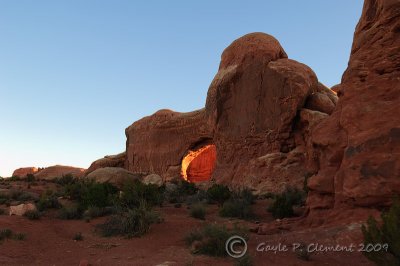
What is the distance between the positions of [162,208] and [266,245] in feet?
23.0

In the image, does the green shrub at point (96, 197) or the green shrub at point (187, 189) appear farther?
the green shrub at point (187, 189)

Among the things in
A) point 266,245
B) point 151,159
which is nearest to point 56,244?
point 266,245

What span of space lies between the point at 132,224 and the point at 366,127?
698 cm

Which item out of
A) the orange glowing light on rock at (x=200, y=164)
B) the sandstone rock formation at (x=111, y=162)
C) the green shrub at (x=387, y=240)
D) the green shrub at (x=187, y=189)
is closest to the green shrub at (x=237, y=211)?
the green shrub at (x=187, y=189)

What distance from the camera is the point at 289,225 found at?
1047cm

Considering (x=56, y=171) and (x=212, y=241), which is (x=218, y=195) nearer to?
(x=212, y=241)

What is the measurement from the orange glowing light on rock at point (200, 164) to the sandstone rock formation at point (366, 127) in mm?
19635

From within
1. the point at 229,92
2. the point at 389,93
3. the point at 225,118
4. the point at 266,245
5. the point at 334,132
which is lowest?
the point at 266,245

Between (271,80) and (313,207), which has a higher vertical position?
(271,80)

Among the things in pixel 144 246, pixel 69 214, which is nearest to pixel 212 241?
pixel 144 246

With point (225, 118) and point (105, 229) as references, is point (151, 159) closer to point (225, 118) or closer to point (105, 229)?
point (225, 118)

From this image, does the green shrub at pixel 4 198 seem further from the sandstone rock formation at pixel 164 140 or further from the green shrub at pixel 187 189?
the sandstone rock formation at pixel 164 140

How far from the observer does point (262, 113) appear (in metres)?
21.0

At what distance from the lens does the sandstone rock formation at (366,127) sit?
320 inches
